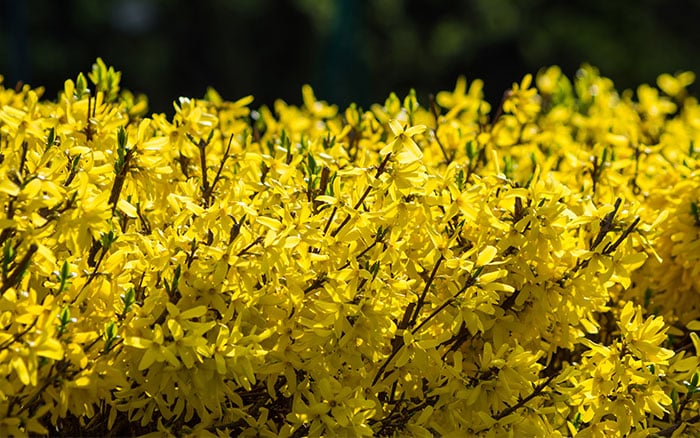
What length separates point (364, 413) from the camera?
2.46 m

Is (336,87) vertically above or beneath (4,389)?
above

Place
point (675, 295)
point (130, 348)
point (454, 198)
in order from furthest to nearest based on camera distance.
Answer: point (675, 295), point (454, 198), point (130, 348)

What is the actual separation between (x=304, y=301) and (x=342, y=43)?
11306 mm

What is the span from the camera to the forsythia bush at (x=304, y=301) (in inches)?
91.3

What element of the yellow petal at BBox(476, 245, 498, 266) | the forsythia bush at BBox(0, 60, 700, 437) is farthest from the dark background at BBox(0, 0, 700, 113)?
the yellow petal at BBox(476, 245, 498, 266)

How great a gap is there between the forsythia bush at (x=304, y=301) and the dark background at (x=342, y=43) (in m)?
10.9

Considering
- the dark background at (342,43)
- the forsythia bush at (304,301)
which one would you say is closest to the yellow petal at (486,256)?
the forsythia bush at (304,301)

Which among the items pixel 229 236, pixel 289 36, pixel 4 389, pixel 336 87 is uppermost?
pixel 289 36

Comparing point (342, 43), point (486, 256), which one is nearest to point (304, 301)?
point (486, 256)

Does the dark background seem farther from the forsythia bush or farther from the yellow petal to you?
the yellow petal

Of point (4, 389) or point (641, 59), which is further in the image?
point (641, 59)

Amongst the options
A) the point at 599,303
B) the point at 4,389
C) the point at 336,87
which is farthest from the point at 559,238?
the point at 336,87

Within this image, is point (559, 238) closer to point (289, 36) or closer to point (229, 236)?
point (229, 236)

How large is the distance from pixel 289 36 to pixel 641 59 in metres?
5.32
